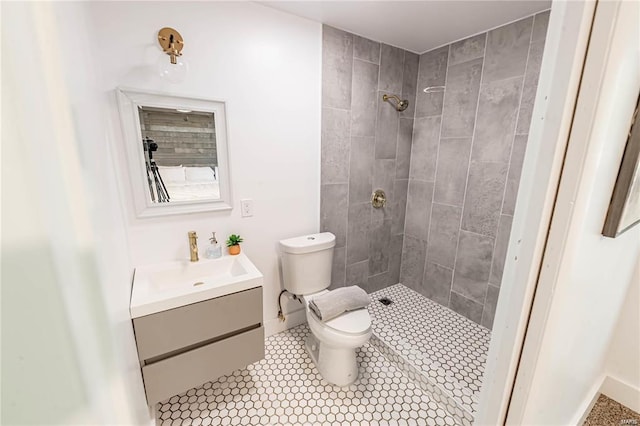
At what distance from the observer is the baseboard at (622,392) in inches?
56.0

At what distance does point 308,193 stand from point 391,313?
1.23 meters

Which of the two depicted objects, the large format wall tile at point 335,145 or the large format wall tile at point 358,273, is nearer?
the large format wall tile at point 335,145

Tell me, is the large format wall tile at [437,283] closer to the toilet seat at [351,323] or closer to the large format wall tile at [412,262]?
the large format wall tile at [412,262]

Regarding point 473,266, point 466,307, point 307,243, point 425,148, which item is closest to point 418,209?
point 425,148

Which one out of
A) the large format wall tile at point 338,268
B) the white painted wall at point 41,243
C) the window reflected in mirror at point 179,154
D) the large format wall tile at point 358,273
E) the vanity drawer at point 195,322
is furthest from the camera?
the large format wall tile at point 358,273

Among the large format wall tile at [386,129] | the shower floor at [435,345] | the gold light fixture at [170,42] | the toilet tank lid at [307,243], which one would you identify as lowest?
the shower floor at [435,345]

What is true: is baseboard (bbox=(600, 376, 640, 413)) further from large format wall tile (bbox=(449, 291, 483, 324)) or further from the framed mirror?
the framed mirror

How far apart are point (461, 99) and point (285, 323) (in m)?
2.18

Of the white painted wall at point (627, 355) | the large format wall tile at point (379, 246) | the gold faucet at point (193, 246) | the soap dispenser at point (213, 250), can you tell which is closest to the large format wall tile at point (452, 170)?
the large format wall tile at point (379, 246)

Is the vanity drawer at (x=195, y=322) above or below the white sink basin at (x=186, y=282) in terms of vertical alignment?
below

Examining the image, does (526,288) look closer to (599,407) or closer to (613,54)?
(613,54)

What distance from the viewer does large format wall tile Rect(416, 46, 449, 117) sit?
6.75ft

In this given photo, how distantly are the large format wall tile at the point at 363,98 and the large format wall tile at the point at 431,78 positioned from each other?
0.47 meters

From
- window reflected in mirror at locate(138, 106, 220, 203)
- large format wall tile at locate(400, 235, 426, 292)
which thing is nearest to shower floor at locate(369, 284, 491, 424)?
large format wall tile at locate(400, 235, 426, 292)
